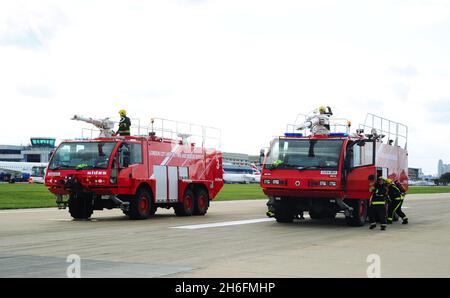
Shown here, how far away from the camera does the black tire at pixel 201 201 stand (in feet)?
83.1

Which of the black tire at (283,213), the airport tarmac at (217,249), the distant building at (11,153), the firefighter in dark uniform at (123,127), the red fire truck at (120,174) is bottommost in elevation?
the airport tarmac at (217,249)

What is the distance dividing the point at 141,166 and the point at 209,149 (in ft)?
16.7

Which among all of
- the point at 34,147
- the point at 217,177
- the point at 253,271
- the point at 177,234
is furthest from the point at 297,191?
the point at 34,147

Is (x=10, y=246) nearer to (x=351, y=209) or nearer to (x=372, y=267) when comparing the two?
(x=372, y=267)

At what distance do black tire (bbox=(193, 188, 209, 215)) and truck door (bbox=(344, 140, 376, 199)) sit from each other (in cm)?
717

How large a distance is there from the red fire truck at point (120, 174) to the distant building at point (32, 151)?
11118 cm

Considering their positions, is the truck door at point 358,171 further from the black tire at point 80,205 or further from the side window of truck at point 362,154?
the black tire at point 80,205

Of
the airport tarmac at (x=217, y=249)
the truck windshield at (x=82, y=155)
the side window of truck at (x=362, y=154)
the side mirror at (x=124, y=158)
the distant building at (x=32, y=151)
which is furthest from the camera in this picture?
the distant building at (x=32, y=151)

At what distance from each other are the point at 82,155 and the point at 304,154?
22.7ft

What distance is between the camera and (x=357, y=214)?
2033 centimetres

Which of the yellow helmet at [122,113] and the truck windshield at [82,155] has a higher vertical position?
the yellow helmet at [122,113]

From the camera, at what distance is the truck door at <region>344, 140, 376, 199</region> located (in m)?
19.8

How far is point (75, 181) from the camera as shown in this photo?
68.5 ft

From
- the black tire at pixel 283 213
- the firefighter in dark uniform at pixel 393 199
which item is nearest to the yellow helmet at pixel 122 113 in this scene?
the black tire at pixel 283 213
